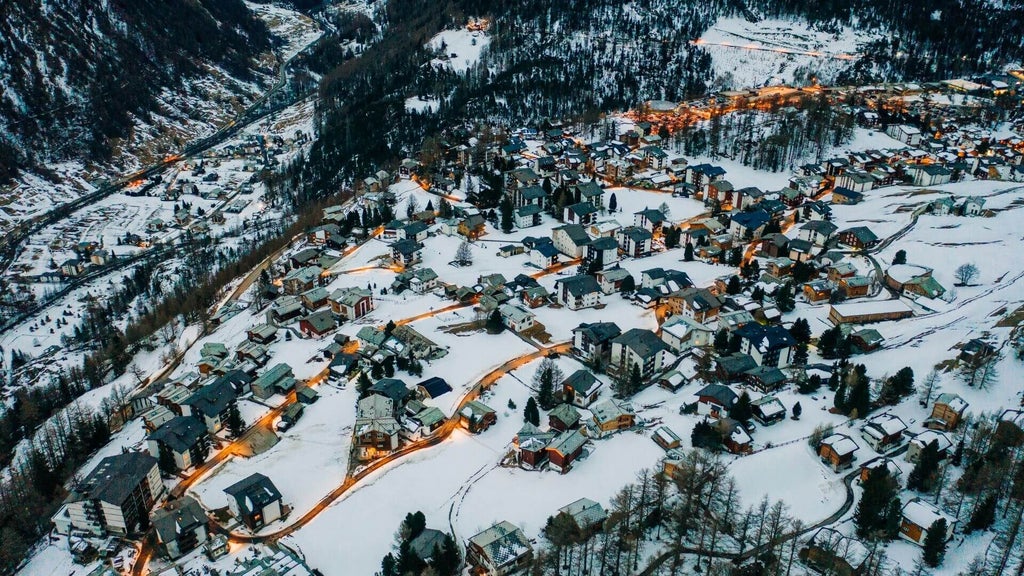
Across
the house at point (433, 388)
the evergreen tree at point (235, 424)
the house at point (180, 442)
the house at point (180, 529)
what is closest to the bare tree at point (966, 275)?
the house at point (433, 388)

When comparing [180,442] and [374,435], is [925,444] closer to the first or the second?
[374,435]

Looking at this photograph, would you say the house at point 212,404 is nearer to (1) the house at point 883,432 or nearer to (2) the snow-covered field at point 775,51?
(1) the house at point 883,432

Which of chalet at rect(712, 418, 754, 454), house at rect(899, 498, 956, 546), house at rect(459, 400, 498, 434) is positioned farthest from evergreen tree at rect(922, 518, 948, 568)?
house at rect(459, 400, 498, 434)

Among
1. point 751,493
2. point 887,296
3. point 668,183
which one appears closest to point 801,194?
point 668,183

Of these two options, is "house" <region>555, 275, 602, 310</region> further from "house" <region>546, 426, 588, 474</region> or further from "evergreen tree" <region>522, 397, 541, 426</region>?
"house" <region>546, 426, 588, 474</region>

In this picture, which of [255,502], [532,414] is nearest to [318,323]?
[255,502]

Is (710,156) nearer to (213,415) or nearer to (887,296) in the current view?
(887,296)
